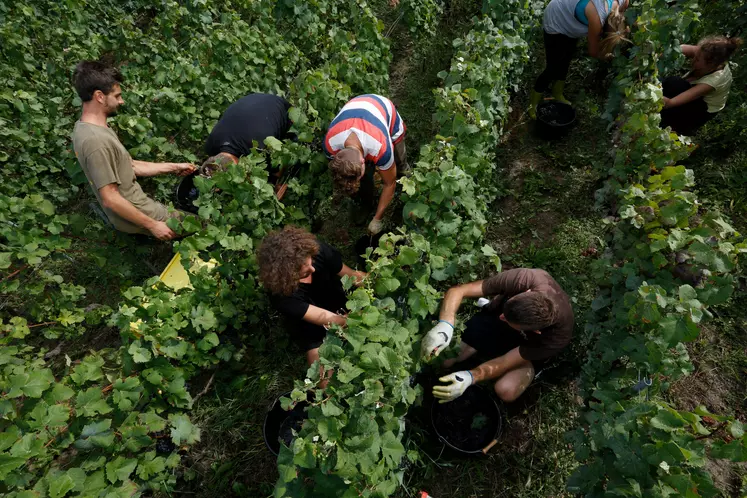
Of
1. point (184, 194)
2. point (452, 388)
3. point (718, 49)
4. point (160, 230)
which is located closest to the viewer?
point (452, 388)

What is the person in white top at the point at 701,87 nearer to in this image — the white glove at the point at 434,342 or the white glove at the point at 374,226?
the white glove at the point at 374,226

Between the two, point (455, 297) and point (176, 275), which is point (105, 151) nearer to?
point (176, 275)

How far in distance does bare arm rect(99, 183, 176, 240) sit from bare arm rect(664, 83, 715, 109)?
460 cm

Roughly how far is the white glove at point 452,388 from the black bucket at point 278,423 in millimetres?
980

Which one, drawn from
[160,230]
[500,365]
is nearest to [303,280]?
[160,230]

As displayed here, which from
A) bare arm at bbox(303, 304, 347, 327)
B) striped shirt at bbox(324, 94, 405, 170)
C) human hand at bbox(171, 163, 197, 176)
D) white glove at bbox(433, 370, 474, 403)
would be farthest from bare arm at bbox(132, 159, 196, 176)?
white glove at bbox(433, 370, 474, 403)

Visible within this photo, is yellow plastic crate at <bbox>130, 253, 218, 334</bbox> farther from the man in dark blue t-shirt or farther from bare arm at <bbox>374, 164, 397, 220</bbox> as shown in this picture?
bare arm at <bbox>374, 164, 397, 220</bbox>

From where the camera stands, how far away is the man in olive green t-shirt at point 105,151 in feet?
8.66

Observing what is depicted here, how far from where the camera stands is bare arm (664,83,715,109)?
3535 mm

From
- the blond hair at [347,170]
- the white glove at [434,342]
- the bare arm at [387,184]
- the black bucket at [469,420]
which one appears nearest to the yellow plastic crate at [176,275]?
the blond hair at [347,170]

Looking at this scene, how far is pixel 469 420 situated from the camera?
290 centimetres

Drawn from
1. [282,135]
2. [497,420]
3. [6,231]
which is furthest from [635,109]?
[6,231]

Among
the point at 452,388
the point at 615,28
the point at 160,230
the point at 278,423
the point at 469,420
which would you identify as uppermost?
the point at 615,28

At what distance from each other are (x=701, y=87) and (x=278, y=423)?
462 cm
